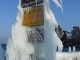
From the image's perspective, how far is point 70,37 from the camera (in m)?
55.0

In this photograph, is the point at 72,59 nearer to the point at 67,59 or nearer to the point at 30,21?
the point at 67,59

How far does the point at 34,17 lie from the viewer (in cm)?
832

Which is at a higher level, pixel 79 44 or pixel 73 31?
pixel 73 31

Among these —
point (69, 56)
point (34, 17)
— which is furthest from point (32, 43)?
point (69, 56)

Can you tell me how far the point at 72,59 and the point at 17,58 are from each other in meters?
2.27

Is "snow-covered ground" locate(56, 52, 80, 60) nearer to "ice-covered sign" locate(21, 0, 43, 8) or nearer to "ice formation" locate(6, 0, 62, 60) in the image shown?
"ice formation" locate(6, 0, 62, 60)

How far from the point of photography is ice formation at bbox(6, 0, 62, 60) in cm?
760

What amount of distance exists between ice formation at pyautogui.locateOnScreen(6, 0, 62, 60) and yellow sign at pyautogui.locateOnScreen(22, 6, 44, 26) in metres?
0.17

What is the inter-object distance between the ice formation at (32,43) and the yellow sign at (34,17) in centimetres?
17

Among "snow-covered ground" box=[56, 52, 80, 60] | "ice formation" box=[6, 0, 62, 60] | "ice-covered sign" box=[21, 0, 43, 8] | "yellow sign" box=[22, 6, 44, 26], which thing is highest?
"ice-covered sign" box=[21, 0, 43, 8]

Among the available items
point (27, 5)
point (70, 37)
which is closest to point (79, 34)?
point (70, 37)

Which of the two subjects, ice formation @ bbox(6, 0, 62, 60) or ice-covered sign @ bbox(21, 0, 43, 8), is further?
ice-covered sign @ bbox(21, 0, 43, 8)

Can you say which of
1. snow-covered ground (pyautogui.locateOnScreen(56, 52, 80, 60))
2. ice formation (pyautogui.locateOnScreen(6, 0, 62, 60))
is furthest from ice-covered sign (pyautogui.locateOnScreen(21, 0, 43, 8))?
snow-covered ground (pyautogui.locateOnScreen(56, 52, 80, 60))

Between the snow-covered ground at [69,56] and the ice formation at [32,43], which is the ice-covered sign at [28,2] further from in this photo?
the snow-covered ground at [69,56]
